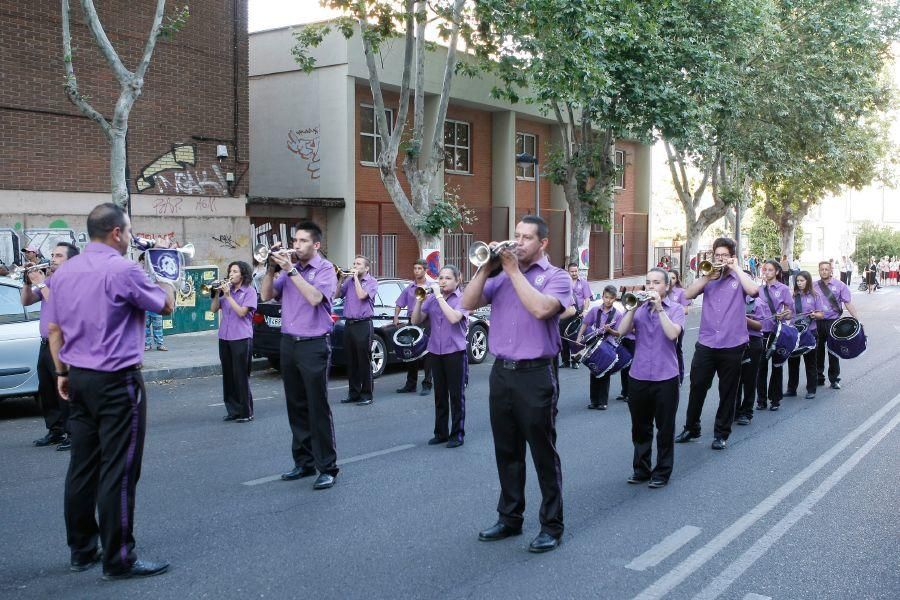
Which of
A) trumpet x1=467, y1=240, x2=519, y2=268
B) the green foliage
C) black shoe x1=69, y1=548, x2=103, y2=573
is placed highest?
the green foliage

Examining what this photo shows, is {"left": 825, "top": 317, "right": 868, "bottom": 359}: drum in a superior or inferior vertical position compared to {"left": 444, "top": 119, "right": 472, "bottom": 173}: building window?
inferior

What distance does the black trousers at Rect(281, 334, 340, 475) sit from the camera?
7152 millimetres

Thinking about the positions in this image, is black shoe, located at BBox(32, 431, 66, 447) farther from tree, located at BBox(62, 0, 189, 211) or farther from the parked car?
tree, located at BBox(62, 0, 189, 211)

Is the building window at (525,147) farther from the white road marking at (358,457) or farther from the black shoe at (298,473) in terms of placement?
the black shoe at (298,473)

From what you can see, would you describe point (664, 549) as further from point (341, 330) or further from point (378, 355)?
point (378, 355)

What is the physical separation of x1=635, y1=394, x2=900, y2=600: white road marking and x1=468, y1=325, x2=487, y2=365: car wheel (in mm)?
7250

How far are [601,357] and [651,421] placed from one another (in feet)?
9.05

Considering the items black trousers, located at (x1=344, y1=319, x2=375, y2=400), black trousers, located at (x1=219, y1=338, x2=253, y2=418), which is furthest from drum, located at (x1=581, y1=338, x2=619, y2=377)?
black trousers, located at (x1=219, y1=338, x2=253, y2=418)

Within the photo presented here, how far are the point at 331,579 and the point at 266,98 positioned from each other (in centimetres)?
1980

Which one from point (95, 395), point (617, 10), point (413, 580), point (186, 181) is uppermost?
point (617, 10)

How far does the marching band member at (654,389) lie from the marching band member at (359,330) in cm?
474

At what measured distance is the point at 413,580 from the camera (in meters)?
5.16

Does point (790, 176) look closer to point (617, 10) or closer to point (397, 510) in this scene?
point (617, 10)

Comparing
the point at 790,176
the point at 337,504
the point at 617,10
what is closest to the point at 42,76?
the point at 617,10
